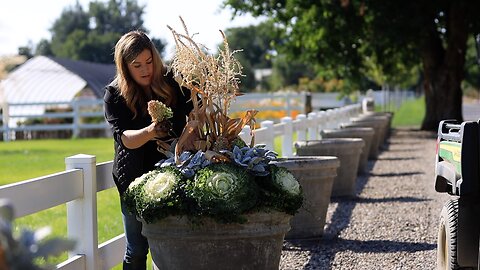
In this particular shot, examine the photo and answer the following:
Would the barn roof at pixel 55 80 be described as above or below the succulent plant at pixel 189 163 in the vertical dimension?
below

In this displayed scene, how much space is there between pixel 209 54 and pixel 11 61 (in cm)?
300

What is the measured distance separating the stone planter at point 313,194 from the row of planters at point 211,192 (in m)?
3.31

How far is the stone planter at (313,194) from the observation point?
340 inches

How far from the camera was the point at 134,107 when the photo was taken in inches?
209

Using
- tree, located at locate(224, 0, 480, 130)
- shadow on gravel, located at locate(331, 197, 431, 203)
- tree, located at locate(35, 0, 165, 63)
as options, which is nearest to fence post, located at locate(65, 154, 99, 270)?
shadow on gravel, located at locate(331, 197, 431, 203)

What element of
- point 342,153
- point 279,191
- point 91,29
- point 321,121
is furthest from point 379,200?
point 91,29

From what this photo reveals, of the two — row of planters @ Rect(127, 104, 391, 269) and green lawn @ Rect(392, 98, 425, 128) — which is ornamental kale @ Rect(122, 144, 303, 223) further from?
green lawn @ Rect(392, 98, 425, 128)

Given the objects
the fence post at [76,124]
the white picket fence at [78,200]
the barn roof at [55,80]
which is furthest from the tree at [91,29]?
the white picket fence at [78,200]

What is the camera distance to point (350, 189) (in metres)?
12.3

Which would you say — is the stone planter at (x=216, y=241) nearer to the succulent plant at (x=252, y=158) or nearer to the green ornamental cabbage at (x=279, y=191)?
the green ornamental cabbage at (x=279, y=191)

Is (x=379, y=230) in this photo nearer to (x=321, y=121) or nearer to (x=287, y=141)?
(x=287, y=141)

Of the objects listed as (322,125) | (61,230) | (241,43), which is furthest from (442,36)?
(241,43)

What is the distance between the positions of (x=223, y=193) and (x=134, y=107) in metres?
0.88

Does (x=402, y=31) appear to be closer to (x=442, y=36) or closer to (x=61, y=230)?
(x=442, y=36)
